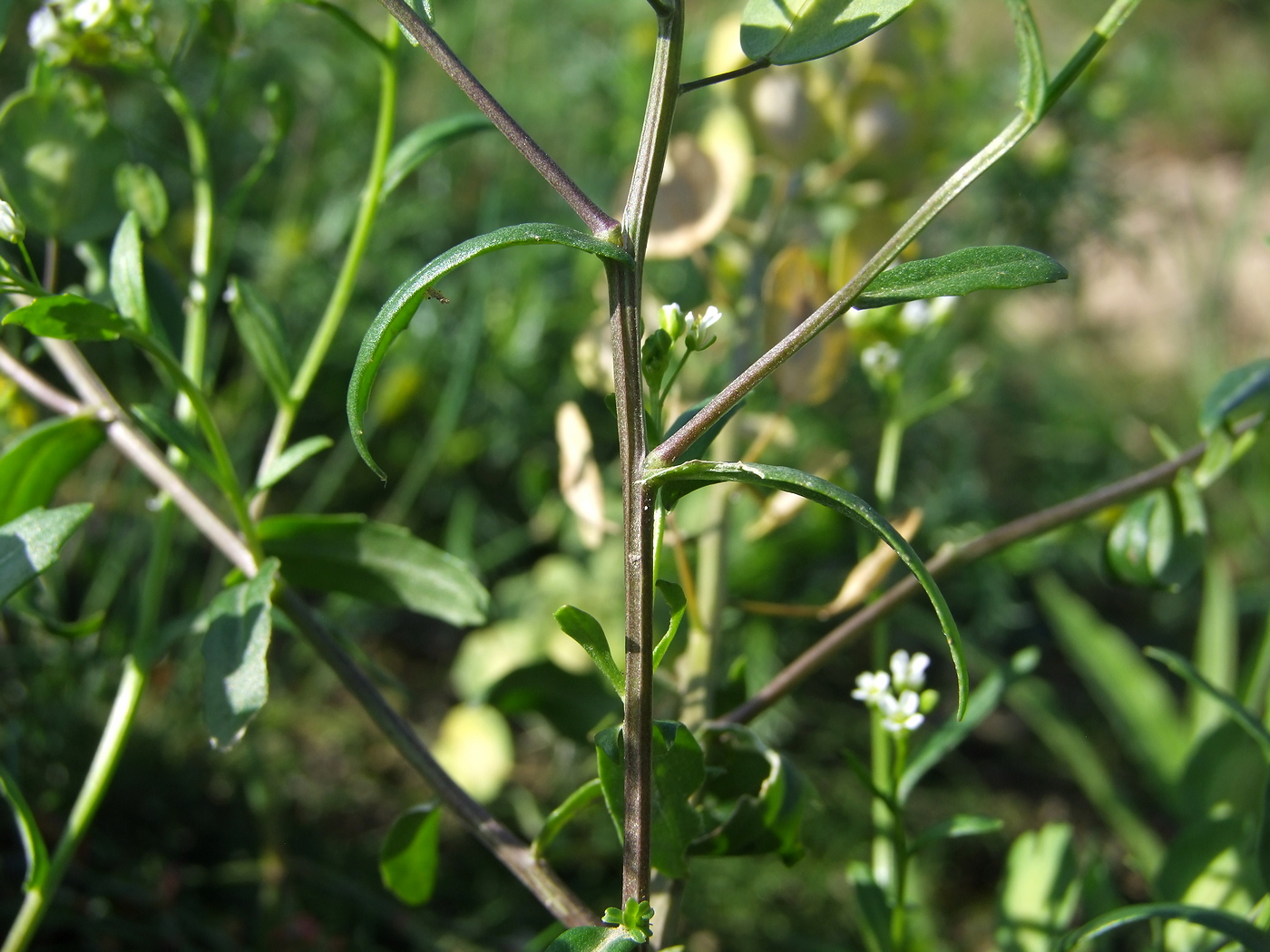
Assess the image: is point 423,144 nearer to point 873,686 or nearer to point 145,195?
point 145,195

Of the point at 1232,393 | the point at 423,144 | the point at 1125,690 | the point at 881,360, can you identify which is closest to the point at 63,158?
the point at 423,144

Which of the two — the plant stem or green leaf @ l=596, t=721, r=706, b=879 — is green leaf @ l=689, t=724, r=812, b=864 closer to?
green leaf @ l=596, t=721, r=706, b=879

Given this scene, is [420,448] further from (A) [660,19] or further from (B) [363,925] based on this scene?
(A) [660,19]

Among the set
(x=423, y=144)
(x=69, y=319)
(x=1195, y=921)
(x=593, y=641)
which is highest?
(x=423, y=144)

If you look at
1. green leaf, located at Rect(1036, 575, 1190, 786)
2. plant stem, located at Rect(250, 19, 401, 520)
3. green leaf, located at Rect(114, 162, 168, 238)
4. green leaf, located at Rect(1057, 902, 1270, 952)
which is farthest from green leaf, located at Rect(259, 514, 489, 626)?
green leaf, located at Rect(1036, 575, 1190, 786)

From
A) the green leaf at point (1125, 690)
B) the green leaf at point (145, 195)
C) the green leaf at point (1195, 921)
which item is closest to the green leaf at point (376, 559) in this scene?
the green leaf at point (145, 195)

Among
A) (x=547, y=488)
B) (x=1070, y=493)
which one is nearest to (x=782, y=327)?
(x=547, y=488)
